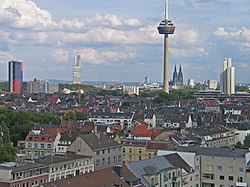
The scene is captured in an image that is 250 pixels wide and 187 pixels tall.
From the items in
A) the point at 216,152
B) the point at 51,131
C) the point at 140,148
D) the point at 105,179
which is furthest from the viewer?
the point at 51,131

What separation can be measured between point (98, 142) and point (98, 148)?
4.65ft

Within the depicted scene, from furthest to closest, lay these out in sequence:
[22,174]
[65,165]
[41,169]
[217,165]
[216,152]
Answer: [65,165] < [216,152] < [41,169] < [217,165] < [22,174]

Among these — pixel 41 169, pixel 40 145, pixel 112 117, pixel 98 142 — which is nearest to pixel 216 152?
pixel 98 142

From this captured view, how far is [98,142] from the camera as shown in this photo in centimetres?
5884

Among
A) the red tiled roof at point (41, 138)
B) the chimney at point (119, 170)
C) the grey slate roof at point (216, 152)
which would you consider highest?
the grey slate roof at point (216, 152)

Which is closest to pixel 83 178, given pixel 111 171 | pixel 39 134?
pixel 111 171

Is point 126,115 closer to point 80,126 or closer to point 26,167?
point 80,126

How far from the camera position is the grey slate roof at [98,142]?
57250mm

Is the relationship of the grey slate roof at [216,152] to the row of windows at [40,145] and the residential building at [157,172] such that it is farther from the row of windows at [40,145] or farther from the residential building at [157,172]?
the row of windows at [40,145]

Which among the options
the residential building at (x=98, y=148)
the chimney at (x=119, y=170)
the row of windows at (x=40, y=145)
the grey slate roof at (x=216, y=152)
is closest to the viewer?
the chimney at (x=119, y=170)

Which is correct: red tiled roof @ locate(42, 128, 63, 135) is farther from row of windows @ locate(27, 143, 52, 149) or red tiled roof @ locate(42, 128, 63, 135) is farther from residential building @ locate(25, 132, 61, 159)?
row of windows @ locate(27, 143, 52, 149)

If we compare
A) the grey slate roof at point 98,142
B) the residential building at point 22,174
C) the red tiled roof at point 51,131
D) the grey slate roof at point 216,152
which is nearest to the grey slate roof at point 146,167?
the grey slate roof at point 216,152

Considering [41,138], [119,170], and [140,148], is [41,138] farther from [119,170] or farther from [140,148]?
[119,170]

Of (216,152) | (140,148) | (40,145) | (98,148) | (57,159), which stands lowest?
(40,145)
